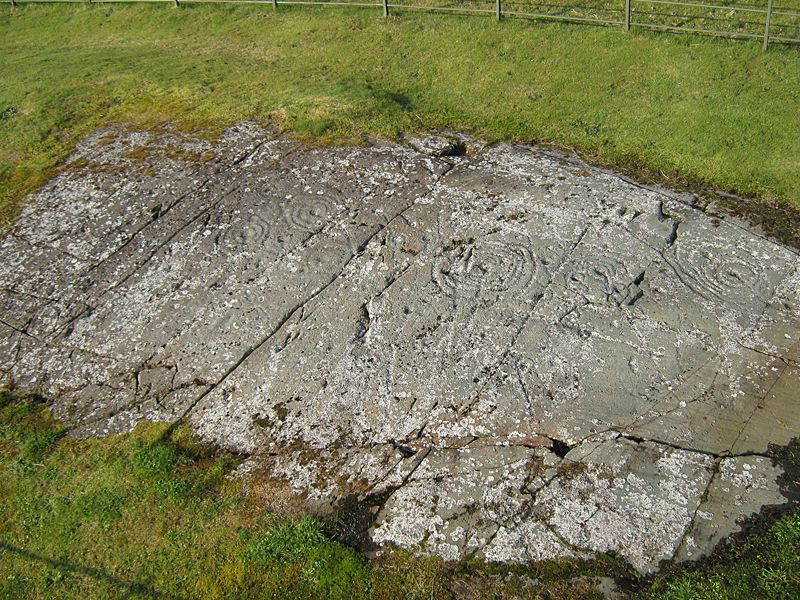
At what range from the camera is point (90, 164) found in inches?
394

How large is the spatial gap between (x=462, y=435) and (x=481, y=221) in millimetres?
2916

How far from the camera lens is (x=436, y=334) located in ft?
23.0

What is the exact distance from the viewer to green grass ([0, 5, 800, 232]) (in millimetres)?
9602

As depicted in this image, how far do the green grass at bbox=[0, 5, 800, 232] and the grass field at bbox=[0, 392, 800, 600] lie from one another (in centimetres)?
450

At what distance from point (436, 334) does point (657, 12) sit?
8.99 metres

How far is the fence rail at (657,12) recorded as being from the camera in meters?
12.1

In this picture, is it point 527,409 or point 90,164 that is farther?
point 90,164

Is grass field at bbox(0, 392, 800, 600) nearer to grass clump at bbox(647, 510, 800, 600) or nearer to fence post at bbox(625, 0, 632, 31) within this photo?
grass clump at bbox(647, 510, 800, 600)

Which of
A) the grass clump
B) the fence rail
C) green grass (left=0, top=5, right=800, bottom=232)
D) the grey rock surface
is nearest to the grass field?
the grass clump

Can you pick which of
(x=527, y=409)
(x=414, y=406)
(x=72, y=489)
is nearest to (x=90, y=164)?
(x=72, y=489)

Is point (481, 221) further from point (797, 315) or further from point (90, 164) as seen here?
point (90, 164)

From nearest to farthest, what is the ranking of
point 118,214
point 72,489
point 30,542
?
point 30,542
point 72,489
point 118,214

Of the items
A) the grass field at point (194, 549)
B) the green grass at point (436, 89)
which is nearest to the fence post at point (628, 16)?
the green grass at point (436, 89)

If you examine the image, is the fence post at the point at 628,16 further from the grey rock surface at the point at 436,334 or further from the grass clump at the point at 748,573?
the grass clump at the point at 748,573
